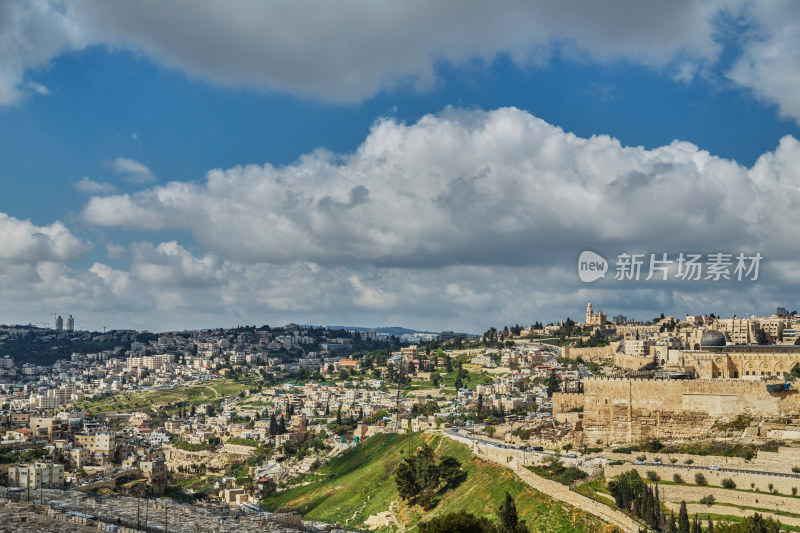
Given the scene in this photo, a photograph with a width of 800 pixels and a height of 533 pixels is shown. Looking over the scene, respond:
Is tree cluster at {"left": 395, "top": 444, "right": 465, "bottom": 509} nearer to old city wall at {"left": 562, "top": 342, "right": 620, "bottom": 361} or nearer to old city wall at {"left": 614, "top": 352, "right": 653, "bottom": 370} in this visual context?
old city wall at {"left": 614, "top": 352, "right": 653, "bottom": 370}

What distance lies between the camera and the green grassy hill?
37.3 metres

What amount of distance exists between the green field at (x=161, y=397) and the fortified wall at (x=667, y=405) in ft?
304

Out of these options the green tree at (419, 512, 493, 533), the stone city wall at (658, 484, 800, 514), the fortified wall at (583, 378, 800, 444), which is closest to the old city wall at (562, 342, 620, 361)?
the fortified wall at (583, 378, 800, 444)

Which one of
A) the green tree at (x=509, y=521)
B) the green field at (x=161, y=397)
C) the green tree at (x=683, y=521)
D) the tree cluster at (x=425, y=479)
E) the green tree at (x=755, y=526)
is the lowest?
the green field at (x=161, y=397)

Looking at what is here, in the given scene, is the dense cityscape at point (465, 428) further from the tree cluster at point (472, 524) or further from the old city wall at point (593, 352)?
the tree cluster at point (472, 524)

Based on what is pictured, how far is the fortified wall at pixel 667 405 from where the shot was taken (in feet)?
139

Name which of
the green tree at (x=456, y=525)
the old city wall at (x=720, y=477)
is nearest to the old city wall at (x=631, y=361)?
the old city wall at (x=720, y=477)

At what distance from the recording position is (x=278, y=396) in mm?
120875

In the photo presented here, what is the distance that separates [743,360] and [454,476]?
769 inches

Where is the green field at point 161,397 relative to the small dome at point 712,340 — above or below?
below

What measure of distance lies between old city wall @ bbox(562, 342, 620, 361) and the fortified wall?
37372 mm

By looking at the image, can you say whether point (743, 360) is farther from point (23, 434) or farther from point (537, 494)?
point (23, 434)

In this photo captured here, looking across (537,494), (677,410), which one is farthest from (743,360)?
(537,494)

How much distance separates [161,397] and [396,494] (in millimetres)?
92976
